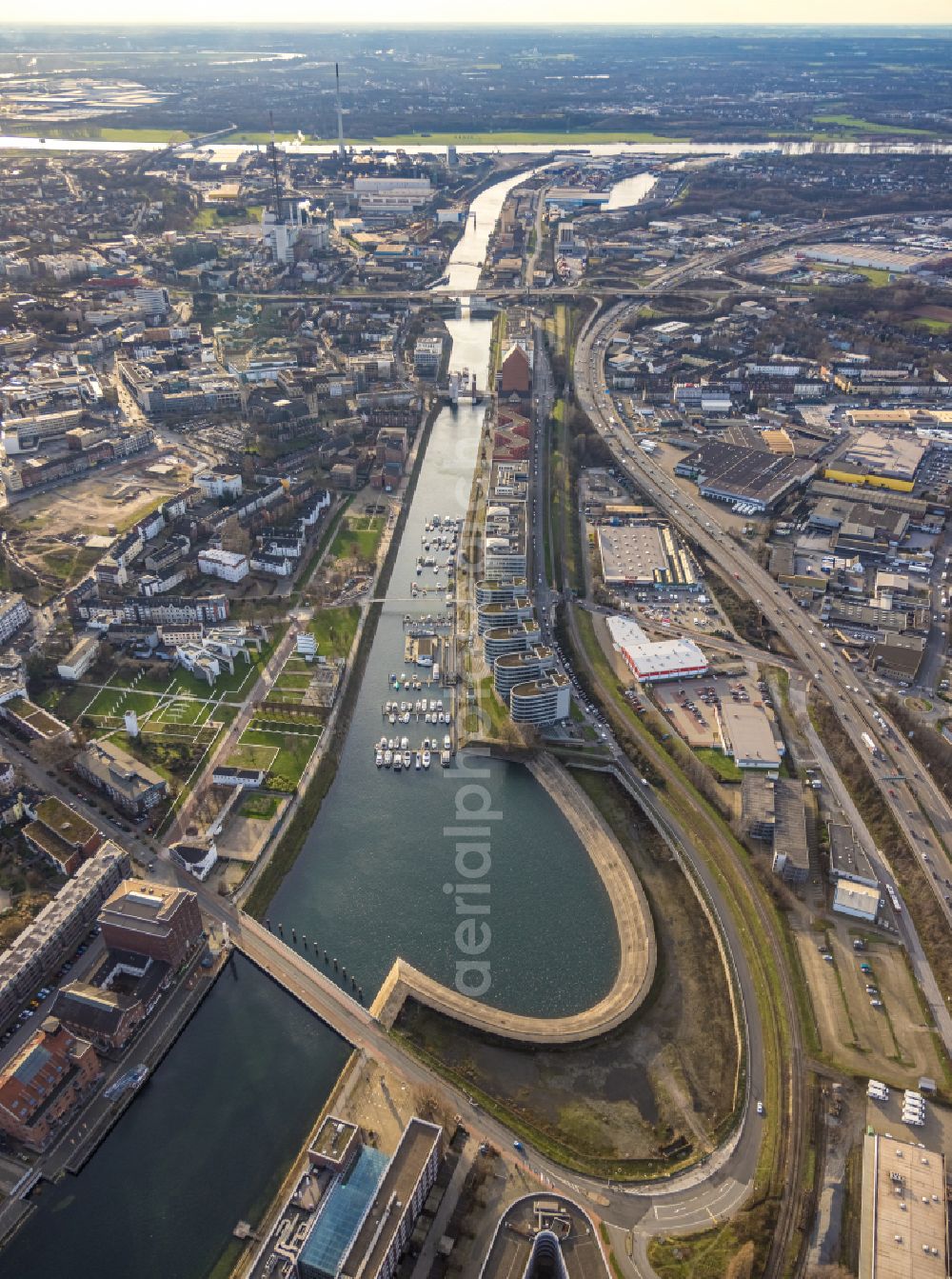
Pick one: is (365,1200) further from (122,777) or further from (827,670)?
(827,670)

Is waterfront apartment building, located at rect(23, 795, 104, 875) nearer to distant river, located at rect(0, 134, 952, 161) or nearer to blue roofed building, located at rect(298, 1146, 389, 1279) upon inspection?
blue roofed building, located at rect(298, 1146, 389, 1279)

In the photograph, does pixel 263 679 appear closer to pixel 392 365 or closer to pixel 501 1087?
pixel 501 1087

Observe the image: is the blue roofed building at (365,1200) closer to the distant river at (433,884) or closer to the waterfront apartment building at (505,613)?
the distant river at (433,884)

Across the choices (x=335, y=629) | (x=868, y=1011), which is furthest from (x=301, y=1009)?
(x=335, y=629)

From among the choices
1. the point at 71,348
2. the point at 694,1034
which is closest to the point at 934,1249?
the point at 694,1034

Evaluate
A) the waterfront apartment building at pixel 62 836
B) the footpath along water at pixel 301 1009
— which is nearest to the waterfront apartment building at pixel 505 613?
the footpath along water at pixel 301 1009

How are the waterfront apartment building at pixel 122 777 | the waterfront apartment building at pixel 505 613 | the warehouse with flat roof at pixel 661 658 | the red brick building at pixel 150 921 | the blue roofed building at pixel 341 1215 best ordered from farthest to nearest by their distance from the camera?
the waterfront apartment building at pixel 505 613 < the warehouse with flat roof at pixel 661 658 < the waterfront apartment building at pixel 122 777 < the red brick building at pixel 150 921 < the blue roofed building at pixel 341 1215

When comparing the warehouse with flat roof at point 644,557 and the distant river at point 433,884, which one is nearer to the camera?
the distant river at point 433,884
